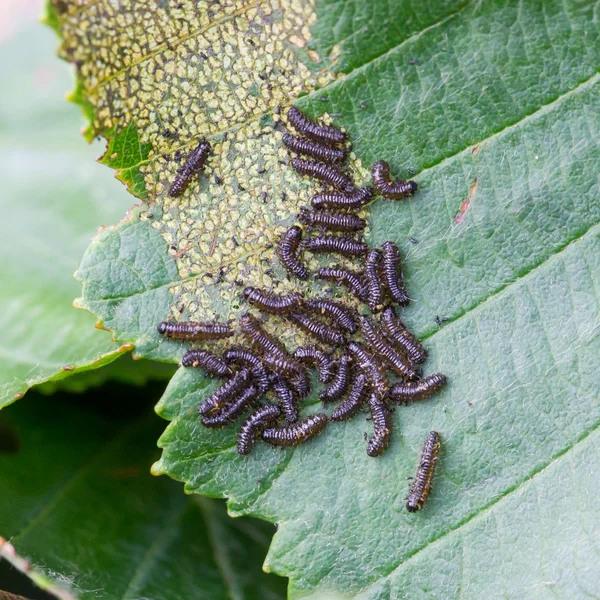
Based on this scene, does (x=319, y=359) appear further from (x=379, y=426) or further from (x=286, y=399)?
(x=379, y=426)

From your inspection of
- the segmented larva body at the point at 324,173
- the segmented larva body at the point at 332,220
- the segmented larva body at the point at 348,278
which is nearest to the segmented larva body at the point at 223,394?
the segmented larva body at the point at 348,278

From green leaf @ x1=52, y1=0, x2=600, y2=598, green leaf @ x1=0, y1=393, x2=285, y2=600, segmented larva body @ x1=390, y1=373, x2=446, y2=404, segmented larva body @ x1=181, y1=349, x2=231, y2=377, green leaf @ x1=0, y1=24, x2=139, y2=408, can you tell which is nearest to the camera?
green leaf @ x1=52, y1=0, x2=600, y2=598

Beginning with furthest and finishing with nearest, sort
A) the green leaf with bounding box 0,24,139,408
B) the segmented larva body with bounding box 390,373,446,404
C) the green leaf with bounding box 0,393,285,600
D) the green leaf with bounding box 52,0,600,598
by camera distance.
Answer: the green leaf with bounding box 0,393,285,600 < the green leaf with bounding box 0,24,139,408 < the segmented larva body with bounding box 390,373,446,404 < the green leaf with bounding box 52,0,600,598

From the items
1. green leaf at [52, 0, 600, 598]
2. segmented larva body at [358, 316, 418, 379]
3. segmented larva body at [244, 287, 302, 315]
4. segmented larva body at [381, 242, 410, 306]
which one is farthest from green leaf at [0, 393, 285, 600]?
segmented larva body at [381, 242, 410, 306]

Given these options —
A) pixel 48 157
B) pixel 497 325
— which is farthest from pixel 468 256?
pixel 48 157

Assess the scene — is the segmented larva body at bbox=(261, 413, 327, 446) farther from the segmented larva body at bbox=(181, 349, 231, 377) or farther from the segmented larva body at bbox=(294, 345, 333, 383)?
the segmented larva body at bbox=(181, 349, 231, 377)

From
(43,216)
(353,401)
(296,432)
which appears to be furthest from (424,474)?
(43,216)

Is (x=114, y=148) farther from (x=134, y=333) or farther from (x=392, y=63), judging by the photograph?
(x=392, y=63)
